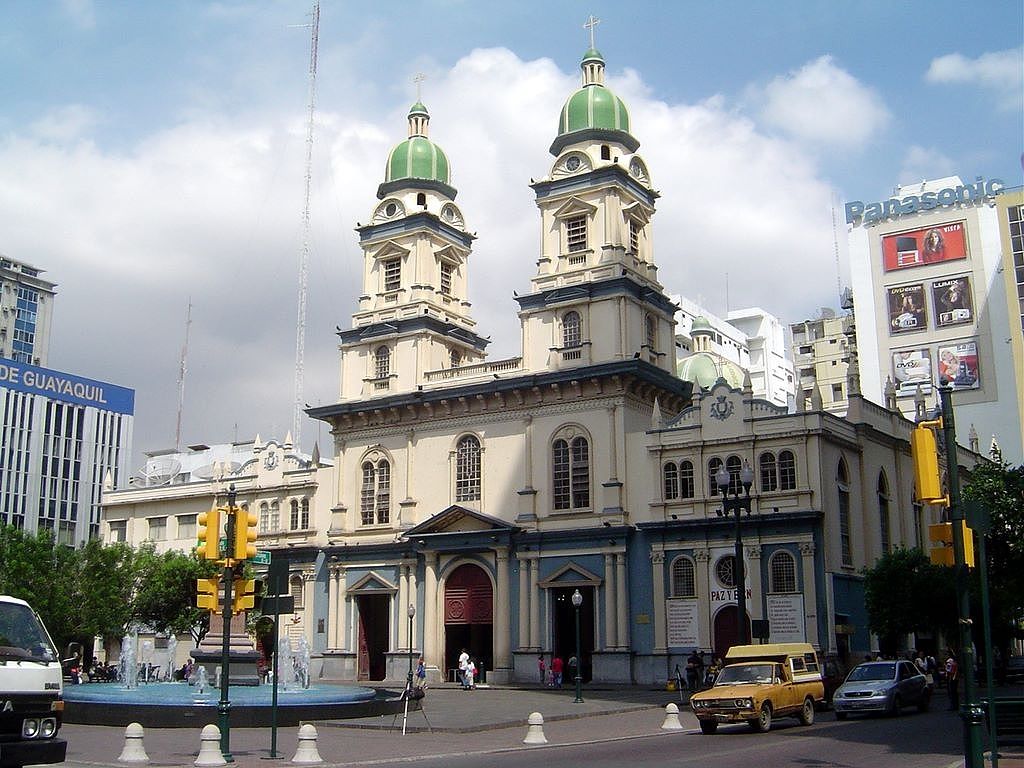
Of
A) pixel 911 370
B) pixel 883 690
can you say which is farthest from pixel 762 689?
pixel 911 370

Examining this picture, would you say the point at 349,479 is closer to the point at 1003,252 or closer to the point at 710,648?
the point at 710,648

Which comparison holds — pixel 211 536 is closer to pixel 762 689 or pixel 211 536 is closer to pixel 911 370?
pixel 762 689

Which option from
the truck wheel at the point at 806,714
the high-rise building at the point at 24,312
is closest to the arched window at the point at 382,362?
the truck wheel at the point at 806,714

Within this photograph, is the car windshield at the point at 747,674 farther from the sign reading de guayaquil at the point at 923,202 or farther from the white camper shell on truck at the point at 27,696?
the sign reading de guayaquil at the point at 923,202

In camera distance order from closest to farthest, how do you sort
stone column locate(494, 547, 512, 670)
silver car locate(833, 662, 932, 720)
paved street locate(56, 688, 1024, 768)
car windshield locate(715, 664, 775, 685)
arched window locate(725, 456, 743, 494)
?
paved street locate(56, 688, 1024, 768)
car windshield locate(715, 664, 775, 685)
silver car locate(833, 662, 932, 720)
arched window locate(725, 456, 743, 494)
stone column locate(494, 547, 512, 670)

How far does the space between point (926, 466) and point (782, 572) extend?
34021 mm

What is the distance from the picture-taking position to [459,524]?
54438 mm

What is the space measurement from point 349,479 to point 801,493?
2416cm

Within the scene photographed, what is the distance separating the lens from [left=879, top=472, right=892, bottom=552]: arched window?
5133cm

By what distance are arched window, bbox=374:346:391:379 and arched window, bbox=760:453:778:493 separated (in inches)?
840

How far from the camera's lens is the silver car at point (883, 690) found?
30172 millimetres

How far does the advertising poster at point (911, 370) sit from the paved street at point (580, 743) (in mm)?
68087

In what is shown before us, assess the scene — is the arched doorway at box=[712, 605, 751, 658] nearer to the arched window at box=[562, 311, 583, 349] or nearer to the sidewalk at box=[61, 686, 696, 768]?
the sidewalk at box=[61, 686, 696, 768]

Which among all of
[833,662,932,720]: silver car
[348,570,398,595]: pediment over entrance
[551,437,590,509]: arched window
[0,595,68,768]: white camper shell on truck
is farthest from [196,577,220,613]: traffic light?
[348,570,398,595]: pediment over entrance
